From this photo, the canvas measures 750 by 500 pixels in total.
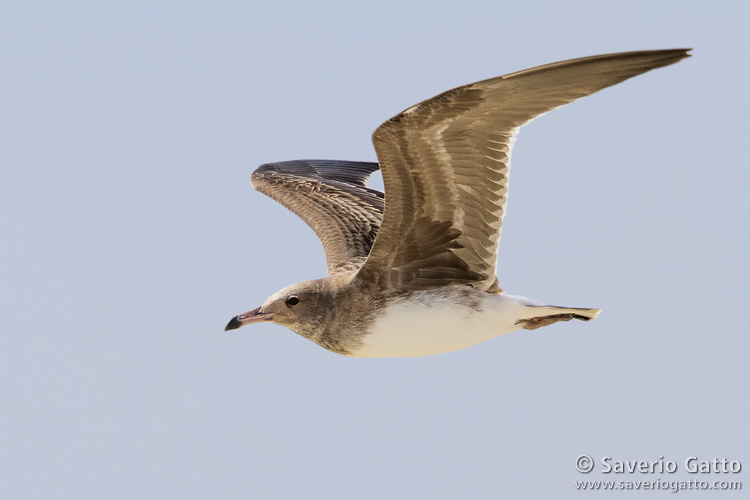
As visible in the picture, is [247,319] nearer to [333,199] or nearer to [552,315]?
[552,315]

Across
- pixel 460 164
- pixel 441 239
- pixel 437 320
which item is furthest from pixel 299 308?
pixel 460 164

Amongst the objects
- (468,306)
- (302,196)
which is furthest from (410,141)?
(302,196)

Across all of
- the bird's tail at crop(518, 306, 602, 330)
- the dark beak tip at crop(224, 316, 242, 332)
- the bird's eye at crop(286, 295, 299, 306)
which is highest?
the bird's eye at crop(286, 295, 299, 306)

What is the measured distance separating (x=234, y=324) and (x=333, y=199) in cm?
331

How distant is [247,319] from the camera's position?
914 centimetres

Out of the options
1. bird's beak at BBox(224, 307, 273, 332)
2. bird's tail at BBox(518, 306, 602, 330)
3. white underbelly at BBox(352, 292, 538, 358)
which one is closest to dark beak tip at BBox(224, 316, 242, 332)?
bird's beak at BBox(224, 307, 273, 332)

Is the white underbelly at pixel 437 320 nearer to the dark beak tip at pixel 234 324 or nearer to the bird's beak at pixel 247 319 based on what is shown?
the bird's beak at pixel 247 319

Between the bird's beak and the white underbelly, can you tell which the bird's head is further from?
the white underbelly

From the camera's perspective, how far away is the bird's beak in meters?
9.05

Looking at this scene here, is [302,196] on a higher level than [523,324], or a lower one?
higher

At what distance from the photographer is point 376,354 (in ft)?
29.2

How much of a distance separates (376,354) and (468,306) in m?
0.89

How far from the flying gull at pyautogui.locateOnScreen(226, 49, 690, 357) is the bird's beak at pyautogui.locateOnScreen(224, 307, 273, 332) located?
0.4 inches

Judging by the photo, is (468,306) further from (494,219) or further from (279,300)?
(279,300)
